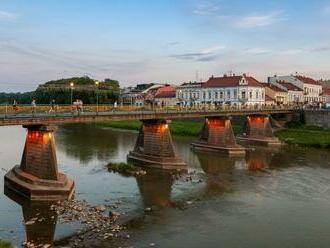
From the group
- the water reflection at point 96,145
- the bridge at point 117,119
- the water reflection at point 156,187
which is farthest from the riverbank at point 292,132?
the water reflection at point 156,187

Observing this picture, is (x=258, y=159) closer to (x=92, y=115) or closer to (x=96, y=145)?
(x=92, y=115)

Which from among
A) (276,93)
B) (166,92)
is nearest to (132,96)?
(166,92)

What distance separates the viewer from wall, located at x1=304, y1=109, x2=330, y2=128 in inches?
3361

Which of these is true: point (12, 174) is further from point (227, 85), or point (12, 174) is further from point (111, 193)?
point (227, 85)

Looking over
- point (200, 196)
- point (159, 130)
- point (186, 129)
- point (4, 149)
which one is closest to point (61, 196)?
point (200, 196)

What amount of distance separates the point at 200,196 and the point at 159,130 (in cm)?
1627

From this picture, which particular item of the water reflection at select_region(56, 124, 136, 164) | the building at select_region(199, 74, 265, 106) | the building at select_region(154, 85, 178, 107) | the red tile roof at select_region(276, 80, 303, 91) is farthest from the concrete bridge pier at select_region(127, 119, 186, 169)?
the red tile roof at select_region(276, 80, 303, 91)

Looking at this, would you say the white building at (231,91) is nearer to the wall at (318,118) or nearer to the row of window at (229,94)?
the row of window at (229,94)

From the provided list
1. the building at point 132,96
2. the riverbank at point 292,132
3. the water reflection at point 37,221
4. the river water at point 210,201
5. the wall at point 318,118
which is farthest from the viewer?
the building at point 132,96

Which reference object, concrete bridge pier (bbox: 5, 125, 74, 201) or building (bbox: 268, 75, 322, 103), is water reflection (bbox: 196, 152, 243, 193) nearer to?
concrete bridge pier (bbox: 5, 125, 74, 201)

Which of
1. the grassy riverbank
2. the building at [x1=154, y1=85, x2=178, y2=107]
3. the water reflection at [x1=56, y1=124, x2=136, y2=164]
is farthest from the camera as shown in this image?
the building at [x1=154, y1=85, x2=178, y2=107]

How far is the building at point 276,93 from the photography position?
121062 mm

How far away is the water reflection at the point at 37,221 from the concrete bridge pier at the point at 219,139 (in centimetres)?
3387

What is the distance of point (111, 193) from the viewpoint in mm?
37969
